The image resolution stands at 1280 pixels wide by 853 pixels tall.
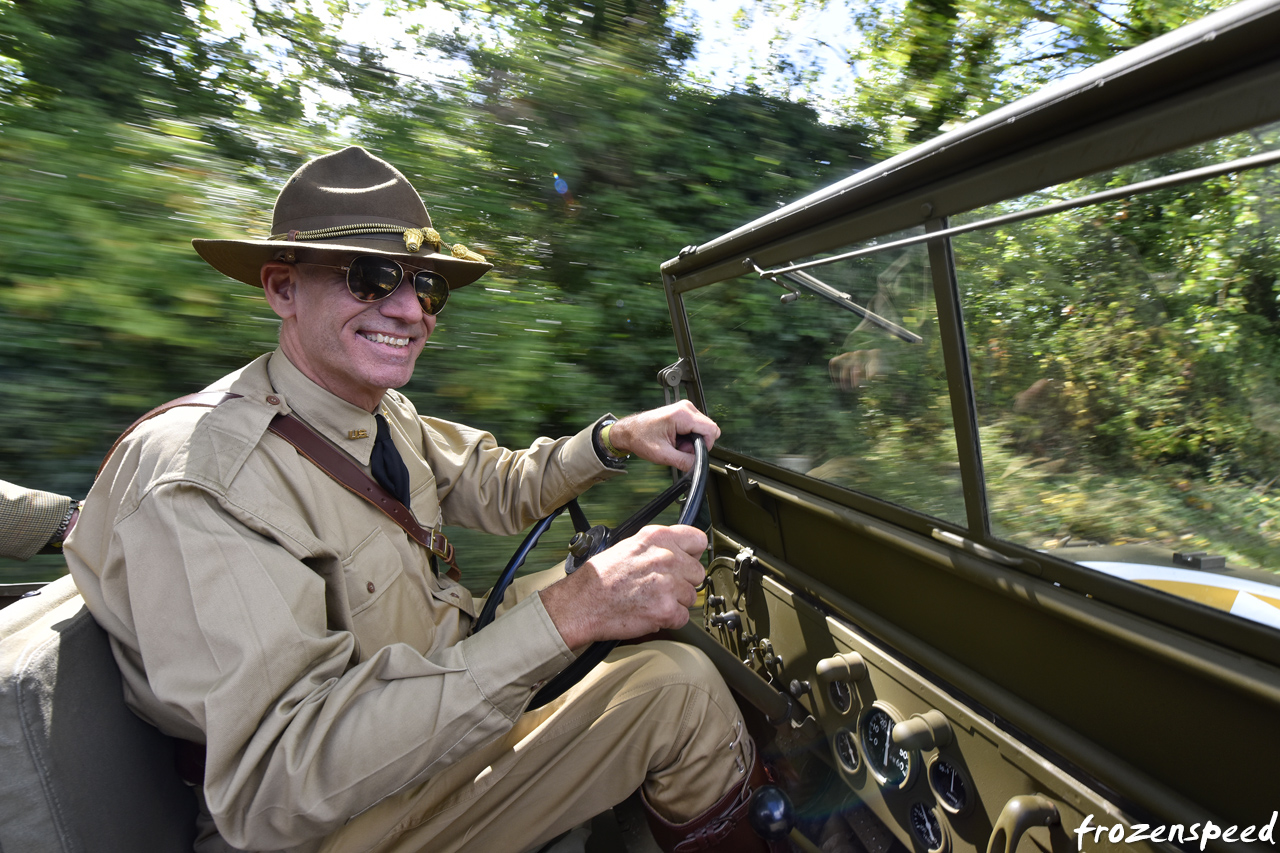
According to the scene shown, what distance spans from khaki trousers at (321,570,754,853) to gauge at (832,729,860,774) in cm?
32

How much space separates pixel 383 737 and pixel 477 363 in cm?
223

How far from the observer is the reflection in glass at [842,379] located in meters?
1.57

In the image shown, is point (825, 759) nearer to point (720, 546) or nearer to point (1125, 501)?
point (720, 546)

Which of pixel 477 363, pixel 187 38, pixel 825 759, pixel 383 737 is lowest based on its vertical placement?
pixel 825 759

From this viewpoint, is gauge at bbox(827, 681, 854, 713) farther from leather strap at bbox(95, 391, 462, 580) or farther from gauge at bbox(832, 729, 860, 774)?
leather strap at bbox(95, 391, 462, 580)

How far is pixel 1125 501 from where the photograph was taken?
1.23m

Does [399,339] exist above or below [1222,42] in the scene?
below

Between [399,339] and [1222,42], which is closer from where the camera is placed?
[1222,42]

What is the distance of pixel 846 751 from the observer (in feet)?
6.10

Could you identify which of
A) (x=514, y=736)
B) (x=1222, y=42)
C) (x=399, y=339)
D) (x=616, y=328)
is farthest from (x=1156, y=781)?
(x=616, y=328)

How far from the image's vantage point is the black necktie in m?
1.75

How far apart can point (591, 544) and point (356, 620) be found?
0.55 meters
